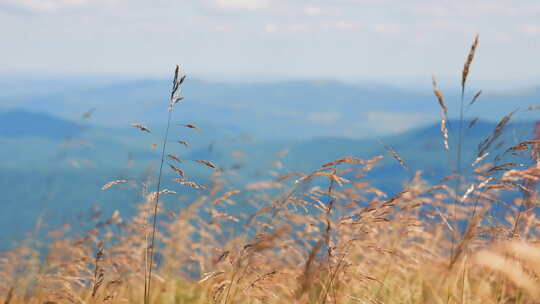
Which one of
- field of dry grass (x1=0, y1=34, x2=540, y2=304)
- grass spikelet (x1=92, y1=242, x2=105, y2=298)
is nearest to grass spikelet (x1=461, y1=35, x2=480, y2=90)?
field of dry grass (x1=0, y1=34, x2=540, y2=304)

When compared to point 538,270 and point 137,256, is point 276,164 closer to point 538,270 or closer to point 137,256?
point 137,256

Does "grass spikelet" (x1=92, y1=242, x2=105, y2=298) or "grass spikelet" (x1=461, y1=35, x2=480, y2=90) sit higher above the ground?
"grass spikelet" (x1=461, y1=35, x2=480, y2=90)

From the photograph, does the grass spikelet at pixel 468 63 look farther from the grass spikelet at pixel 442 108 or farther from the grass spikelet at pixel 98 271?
the grass spikelet at pixel 98 271

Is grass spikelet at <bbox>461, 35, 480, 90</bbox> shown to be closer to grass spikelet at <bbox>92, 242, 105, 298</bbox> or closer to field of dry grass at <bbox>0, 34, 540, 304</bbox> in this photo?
field of dry grass at <bbox>0, 34, 540, 304</bbox>

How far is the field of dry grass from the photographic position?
1694 mm

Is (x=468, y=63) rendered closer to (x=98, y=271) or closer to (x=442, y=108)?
(x=442, y=108)

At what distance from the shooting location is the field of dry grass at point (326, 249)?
66.7 inches

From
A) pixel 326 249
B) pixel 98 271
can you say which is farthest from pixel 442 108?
pixel 98 271

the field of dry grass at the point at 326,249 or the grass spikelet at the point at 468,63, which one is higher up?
the grass spikelet at the point at 468,63

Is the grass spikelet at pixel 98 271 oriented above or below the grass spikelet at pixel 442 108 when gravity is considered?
below

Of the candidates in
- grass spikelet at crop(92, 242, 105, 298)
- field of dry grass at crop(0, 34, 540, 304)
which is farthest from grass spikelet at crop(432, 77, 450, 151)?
grass spikelet at crop(92, 242, 105, 298)

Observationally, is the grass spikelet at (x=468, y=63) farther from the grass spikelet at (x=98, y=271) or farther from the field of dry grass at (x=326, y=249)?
the grass spikelet at (x=98, y=271)

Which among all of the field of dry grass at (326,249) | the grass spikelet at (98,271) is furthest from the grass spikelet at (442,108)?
the grass spikelet at (98,271)

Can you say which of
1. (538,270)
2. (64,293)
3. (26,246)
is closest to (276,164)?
(26,246)
